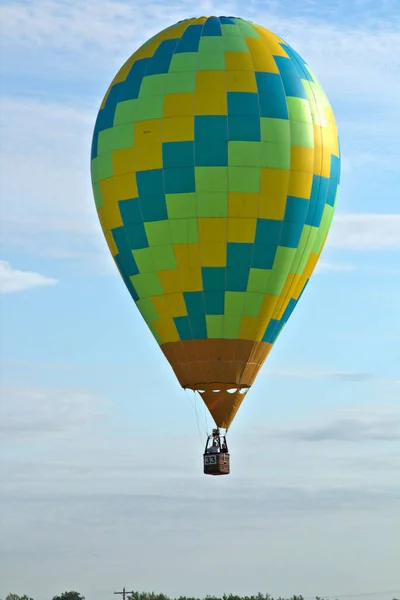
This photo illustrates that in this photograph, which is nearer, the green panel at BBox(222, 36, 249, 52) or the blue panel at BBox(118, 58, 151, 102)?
the green panel at BBox(222, 36, 249, 52)

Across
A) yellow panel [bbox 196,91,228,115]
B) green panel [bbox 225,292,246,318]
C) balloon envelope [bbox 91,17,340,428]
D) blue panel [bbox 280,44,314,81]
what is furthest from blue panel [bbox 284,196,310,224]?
blue panel [bbox 280,44,314,81]

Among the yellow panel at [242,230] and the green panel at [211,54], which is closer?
the yellow panel at [242,230]

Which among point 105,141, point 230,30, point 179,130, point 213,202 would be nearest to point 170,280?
point 213,202

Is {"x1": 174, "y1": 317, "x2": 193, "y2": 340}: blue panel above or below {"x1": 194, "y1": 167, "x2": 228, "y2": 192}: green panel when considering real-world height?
below

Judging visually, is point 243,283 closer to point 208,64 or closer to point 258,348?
Result: point 258,348

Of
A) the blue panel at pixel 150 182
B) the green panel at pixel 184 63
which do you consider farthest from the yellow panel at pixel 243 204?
the green panel at pixel 184 63

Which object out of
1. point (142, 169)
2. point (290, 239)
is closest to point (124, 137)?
point (142, 169)

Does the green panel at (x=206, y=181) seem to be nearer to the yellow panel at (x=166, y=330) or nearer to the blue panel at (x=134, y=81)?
the blue panel at (x=134, y=81)

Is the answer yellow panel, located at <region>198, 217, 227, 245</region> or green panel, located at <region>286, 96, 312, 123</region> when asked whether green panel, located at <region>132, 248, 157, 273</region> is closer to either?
yellow panel, located at <region>198, 217, 227, 245</region>
